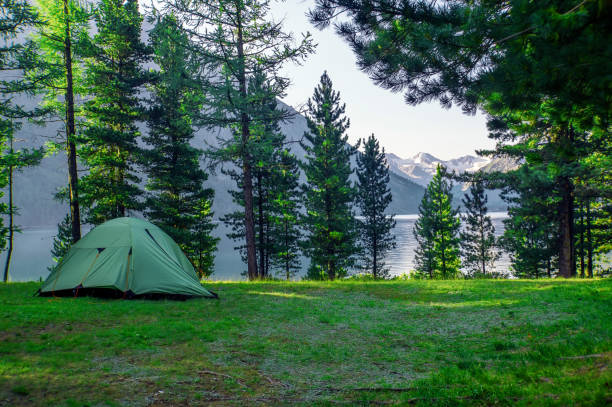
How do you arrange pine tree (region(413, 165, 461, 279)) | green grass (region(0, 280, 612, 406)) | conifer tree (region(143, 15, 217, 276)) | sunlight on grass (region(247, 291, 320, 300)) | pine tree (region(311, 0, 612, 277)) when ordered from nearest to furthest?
pine tree (region(311, 0, 612, 277)) < green grass (region(0, 280, 612, 406)) < sunlight on grass (region(247, 291, 320, 300)) < conifer tree (region(143, 15, 217, 276)) < pine tree (region(413, 165, 461, 279))

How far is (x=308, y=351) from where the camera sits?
18.0ft

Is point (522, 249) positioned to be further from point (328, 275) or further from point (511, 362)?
point (511, 362)

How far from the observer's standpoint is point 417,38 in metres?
4.00

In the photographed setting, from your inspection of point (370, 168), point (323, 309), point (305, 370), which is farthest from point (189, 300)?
point (370, 168)

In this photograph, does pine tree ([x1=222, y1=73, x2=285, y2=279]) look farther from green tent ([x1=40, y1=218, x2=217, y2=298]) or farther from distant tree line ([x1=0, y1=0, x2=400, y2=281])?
green tent ([x1=40, y1=218, x2=217, y2=298])

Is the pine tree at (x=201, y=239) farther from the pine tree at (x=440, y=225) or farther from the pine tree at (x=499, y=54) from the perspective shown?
the pine tree at (x=440, y=225)

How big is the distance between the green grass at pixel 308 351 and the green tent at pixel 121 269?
21.2 inches

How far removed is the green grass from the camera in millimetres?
3631

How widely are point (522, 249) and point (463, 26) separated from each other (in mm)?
24137

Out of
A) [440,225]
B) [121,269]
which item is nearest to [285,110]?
[121,269]

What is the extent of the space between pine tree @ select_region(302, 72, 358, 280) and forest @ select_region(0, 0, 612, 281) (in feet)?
0.38

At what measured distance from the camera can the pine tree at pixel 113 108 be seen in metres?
17.6

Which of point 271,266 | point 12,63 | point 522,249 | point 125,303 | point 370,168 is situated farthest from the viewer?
point 370,168

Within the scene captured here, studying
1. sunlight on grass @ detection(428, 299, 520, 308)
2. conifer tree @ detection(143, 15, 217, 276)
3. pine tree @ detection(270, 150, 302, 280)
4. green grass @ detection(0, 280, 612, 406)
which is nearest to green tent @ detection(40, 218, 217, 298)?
green grass @ detection(0, 280, 612, 406)
